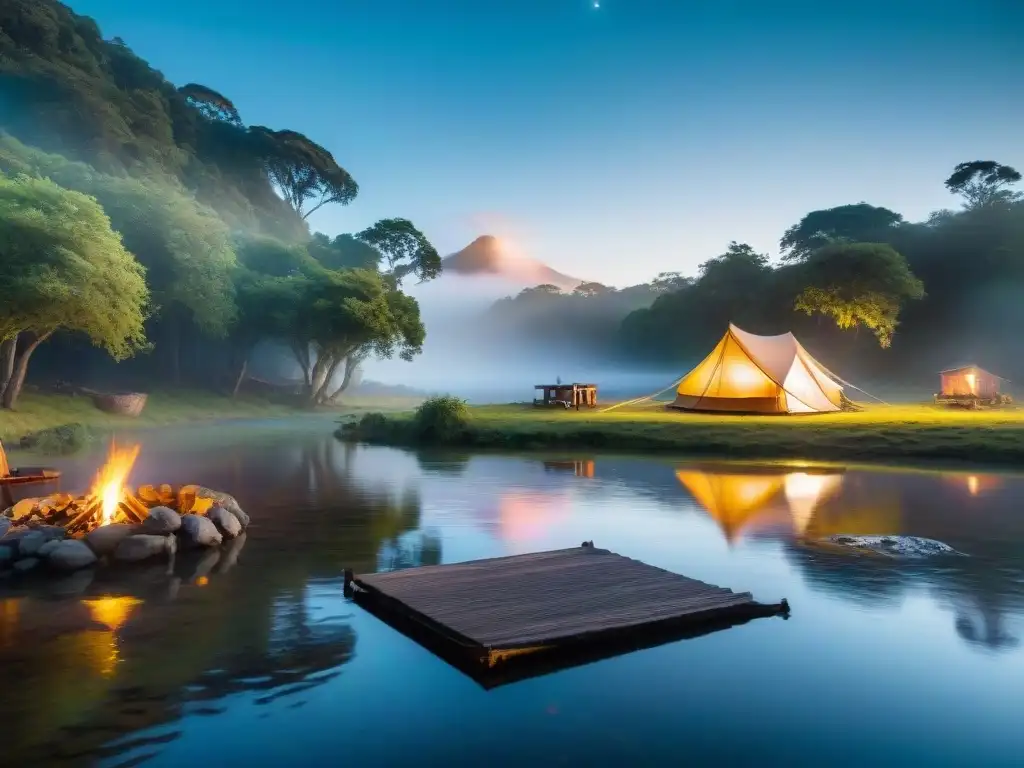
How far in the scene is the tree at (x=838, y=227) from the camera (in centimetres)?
7118

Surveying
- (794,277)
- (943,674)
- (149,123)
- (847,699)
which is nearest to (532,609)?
(847,699)

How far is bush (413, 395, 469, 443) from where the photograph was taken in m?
24.6

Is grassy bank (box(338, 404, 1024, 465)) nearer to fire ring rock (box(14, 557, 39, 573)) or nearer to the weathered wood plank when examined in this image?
the weathered wood plank

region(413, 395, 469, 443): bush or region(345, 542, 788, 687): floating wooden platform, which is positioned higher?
region(413, 395, 469, 443): bush

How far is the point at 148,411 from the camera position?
35.0m

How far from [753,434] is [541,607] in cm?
1610

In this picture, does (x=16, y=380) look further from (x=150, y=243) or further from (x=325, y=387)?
(x=325, y=387)

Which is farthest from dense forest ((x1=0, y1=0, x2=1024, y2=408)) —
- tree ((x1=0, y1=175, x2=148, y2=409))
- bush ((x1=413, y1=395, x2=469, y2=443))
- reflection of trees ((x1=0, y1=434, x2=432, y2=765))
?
reflection of trees ((x1=0, y1=434, x2=432, y2=765))

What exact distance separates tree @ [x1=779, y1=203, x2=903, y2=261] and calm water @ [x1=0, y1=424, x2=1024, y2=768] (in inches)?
2528

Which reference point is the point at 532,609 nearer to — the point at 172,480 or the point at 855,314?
the point at 172,480

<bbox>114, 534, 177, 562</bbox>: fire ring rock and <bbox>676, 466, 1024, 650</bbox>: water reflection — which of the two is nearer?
<bbox>676, 466, 1024, 650</bbox>: water reflection

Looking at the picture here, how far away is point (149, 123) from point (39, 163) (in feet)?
74.5

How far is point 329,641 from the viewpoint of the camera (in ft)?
21.9

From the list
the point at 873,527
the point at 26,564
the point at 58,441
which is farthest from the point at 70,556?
the point at 58,441
